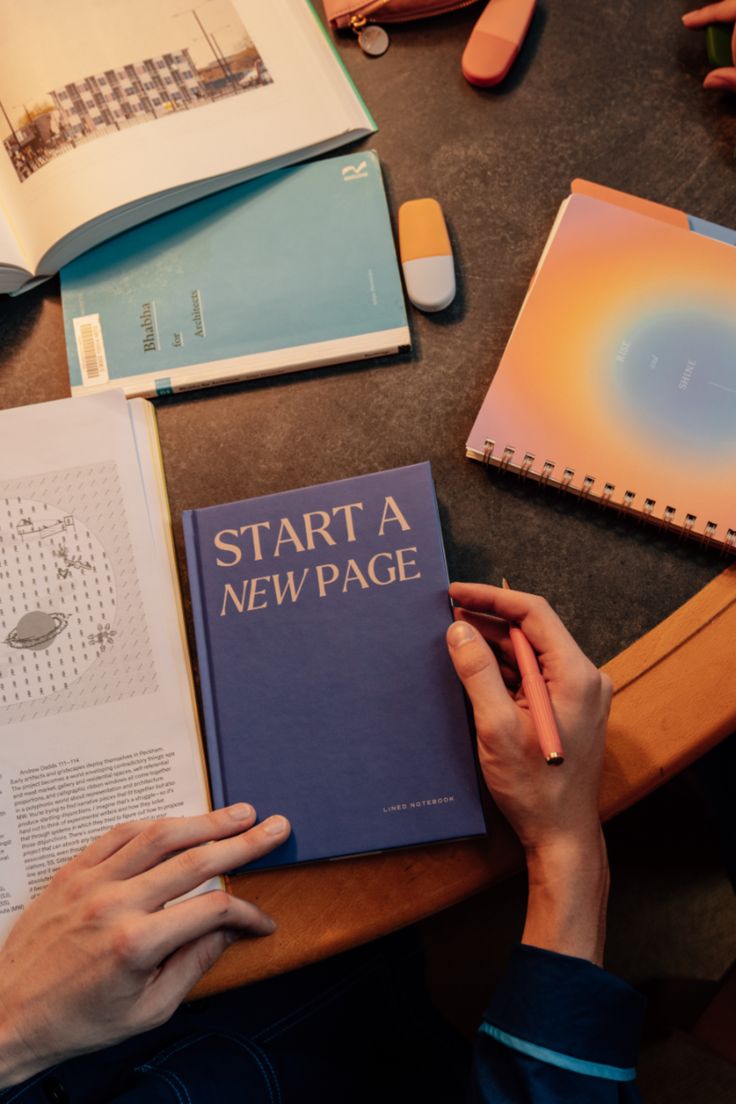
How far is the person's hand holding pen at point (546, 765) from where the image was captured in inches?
26.7

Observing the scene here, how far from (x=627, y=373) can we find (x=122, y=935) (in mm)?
639

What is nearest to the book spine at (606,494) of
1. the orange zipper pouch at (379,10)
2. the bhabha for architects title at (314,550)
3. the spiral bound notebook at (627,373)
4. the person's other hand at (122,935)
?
the spiral bound notebook at (627,373)

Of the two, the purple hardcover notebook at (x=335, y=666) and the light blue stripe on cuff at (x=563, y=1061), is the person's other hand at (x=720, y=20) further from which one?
the light blue stripe on cuff at (x=563, y=1061)

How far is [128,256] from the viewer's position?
0.84 metres

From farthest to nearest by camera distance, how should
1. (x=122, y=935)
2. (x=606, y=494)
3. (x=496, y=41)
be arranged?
(x=496, y=41) < (x=606, y=494) < (x=122, y=935)

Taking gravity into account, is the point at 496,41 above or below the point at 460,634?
above

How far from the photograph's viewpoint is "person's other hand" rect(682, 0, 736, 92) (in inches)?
32.7

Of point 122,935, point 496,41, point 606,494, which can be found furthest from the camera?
point 496,41

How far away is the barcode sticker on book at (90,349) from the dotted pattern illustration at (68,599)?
0.10 m

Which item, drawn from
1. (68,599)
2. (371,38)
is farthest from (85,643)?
(371,38)

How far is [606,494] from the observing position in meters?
0.75

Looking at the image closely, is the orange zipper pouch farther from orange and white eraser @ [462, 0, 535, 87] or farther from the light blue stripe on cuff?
the light blue stripe on cuff

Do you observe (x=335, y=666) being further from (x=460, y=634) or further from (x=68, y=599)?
(x=68, y=599)

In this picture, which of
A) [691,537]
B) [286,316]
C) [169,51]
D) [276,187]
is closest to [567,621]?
[691,537]
